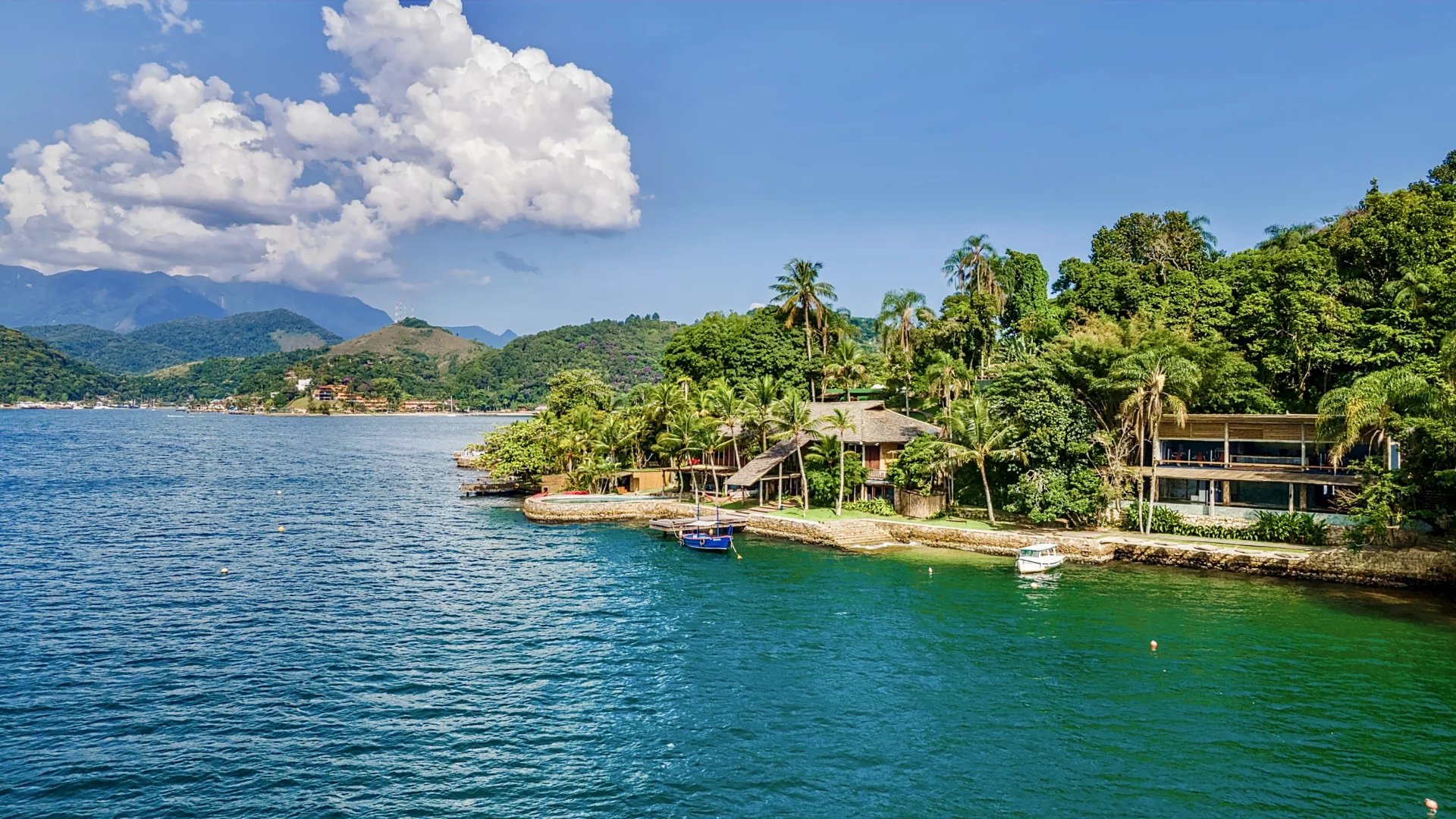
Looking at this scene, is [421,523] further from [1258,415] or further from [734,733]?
[1258,415]

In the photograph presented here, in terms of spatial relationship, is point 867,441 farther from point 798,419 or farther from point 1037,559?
point 1037,559

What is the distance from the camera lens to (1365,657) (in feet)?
94.8

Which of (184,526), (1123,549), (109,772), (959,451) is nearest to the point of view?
(109,772)

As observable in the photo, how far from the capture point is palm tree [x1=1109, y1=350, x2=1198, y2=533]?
→ 4594cm

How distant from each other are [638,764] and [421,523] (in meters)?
45.0

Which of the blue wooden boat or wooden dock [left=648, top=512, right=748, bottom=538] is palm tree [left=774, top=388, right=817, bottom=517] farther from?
the blue wooden boat

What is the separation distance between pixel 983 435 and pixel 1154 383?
1002cm

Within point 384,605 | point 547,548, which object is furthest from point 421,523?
point 384,605

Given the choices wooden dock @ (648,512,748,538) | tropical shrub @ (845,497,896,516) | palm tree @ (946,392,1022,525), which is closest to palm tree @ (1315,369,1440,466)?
palm tree @ (946,392,1022,525)

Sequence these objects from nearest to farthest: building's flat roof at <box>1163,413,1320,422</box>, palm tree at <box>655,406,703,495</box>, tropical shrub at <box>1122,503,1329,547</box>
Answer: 1. tropical shrub at <box>1122,503,1329,547</box>
2. building's flat roof at <box>1163,413,1320,422</box>
3. palm tree at <box>655,406,703,495</box>

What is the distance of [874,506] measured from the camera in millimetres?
57156

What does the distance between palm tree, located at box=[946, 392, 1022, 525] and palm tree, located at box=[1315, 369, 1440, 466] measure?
15548 mm

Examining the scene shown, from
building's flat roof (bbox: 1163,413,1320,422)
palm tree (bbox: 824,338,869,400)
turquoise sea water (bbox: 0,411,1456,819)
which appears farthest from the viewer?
palm tree (bbox: 824,338,869,400)

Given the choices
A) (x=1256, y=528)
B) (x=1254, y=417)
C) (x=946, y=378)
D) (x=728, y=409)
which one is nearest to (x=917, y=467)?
(x=946, y=378)
